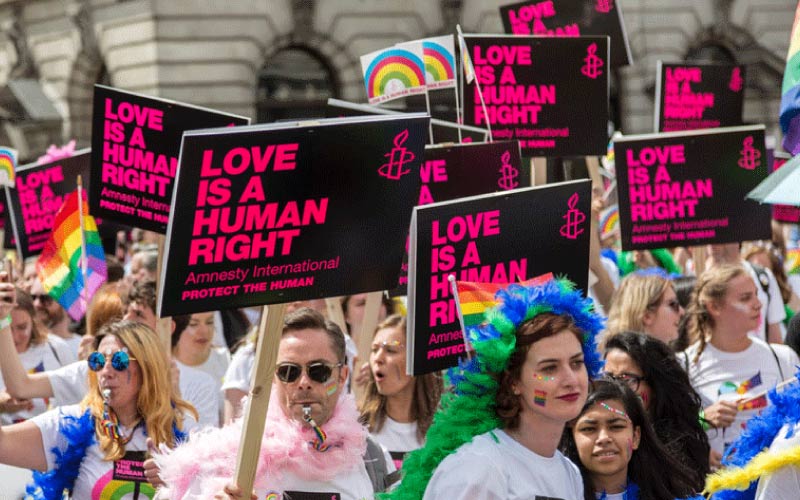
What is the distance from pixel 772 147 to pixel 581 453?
24.5ft

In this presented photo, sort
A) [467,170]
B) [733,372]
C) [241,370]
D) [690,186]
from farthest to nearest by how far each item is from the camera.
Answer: [690,186]
[467,170]
[241,370]
[733,372]

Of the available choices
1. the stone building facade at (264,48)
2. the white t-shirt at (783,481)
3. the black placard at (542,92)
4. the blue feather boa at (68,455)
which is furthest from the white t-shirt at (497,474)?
the stone building facade at (264,48)

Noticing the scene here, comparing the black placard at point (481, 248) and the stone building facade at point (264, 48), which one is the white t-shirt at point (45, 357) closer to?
the black placard at point (481, 248)

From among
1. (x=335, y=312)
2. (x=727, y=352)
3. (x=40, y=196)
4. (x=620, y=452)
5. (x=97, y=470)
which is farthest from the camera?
(x=40, y=196)

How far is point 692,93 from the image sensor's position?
1097cm

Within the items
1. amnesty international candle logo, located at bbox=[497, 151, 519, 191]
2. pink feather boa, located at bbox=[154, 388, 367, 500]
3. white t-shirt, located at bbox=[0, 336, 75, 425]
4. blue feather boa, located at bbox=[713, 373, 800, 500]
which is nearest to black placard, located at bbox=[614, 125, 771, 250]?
amnesty international candle logo, located at bbox=[497, 151, 519, 191]

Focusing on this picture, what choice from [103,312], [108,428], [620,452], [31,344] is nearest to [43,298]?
[31,344]

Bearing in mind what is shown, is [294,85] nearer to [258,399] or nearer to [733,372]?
[733,372]

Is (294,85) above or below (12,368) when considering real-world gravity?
above

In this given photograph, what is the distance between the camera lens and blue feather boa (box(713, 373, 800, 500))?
3945mm

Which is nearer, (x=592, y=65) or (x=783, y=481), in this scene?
(x=783, y=481)

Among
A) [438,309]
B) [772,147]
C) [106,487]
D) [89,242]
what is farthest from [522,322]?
[772,147]

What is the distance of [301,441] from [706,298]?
305 cm

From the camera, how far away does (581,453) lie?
5.20 m
